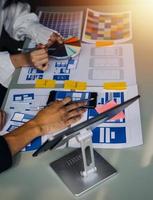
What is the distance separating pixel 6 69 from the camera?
4.91 feet

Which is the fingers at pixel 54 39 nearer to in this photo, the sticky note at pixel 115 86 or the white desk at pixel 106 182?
the sticky note at pixel 115 86

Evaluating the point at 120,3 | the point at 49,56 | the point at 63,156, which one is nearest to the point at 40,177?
the point at 63,156

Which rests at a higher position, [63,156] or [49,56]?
[49,56]

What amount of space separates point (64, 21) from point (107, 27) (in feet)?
0.77

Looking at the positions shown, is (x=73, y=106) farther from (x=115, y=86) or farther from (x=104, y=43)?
(x=104, y=43)

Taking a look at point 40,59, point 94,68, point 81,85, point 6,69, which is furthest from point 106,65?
point 6,69

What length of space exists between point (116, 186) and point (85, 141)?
166mm

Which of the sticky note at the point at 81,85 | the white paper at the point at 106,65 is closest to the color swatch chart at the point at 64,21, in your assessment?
the white paper at the point at 106,65

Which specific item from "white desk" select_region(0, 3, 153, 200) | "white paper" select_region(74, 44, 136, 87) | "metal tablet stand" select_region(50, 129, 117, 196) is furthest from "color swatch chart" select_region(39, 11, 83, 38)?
"metal tablet stand" select_region(50, 129, 117, 196)

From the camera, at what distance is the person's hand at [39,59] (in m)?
1.45

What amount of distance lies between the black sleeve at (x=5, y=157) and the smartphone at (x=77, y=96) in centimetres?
28

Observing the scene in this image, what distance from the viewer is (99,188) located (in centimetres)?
100

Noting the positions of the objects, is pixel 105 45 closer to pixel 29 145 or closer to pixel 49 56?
pixel 49 56

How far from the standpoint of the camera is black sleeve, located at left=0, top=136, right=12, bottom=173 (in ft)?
3.43
